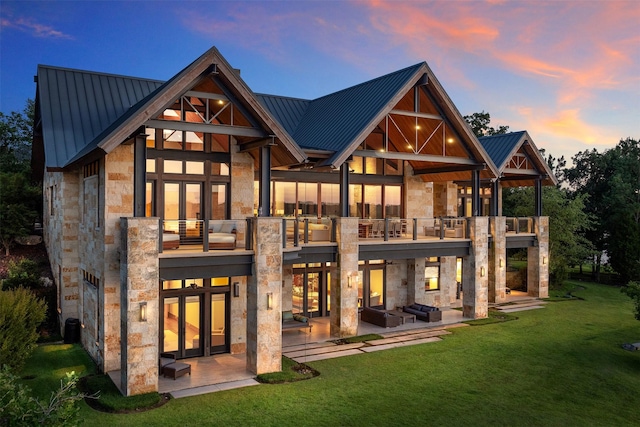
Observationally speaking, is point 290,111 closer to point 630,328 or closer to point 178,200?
point 178,200

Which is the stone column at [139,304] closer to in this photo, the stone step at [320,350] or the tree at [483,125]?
the stone step at [320,350]

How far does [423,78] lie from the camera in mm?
20891

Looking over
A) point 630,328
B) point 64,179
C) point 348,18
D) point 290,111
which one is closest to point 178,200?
point 64,179

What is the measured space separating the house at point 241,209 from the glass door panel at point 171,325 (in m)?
0.05

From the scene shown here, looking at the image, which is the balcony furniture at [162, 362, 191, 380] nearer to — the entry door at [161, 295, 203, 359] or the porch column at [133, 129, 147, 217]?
the entry door at [161, 295, 203, 359]

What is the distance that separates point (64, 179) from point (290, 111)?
11715mm

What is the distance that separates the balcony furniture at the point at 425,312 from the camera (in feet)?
73.1

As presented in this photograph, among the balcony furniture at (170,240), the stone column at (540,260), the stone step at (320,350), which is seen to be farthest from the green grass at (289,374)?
the stone column at (540,260)

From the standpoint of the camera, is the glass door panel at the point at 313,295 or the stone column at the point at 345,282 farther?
the glass door panel at the point at 313,295

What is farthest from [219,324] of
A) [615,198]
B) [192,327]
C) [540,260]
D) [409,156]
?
[615,198]

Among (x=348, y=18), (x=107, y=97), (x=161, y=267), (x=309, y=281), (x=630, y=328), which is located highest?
(x=348, y=18)

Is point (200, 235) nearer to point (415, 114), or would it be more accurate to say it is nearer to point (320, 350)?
point (320, 350)

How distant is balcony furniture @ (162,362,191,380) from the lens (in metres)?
14.5

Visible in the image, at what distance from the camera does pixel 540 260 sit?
29.7 metres
